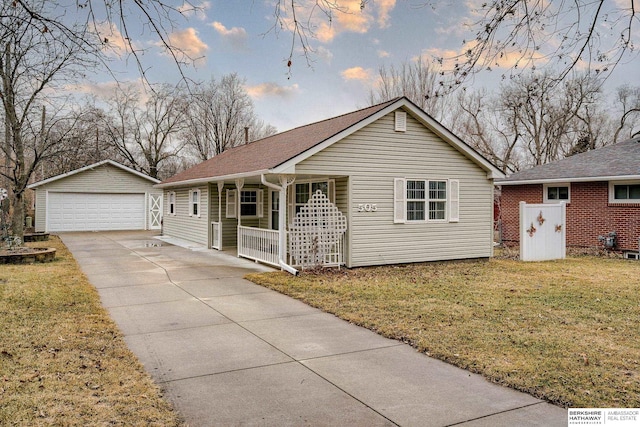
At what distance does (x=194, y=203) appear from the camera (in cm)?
1912

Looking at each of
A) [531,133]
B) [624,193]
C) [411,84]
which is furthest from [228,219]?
[531,133]

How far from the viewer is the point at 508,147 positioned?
112 feet

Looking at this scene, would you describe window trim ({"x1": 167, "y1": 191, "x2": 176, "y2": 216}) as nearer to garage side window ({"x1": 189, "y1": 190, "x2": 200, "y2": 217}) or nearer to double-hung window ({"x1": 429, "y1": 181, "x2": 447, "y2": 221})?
garage side window ({"x1": 189, "y1": 190, "x2": 200, "y2": 217})

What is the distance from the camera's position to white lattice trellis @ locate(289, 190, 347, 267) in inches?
467

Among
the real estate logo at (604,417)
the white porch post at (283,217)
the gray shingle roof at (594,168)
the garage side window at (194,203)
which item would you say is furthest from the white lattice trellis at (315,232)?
the gray shingle roof at (594,168)

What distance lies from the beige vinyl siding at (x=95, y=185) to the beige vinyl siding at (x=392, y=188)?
18550 millimetres

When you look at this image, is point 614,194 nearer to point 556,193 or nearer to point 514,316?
point 556,193

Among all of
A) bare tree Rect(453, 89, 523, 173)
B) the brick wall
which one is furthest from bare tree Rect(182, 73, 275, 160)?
the brick wall

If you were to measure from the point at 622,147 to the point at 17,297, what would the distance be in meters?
21.0

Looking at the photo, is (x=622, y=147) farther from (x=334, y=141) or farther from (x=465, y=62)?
(x=465, y=62)

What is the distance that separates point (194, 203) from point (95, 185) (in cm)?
1068

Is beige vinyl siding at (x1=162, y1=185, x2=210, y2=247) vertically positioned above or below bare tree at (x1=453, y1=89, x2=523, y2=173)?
below

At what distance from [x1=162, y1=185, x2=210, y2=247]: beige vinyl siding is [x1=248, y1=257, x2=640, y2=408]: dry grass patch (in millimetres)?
7370

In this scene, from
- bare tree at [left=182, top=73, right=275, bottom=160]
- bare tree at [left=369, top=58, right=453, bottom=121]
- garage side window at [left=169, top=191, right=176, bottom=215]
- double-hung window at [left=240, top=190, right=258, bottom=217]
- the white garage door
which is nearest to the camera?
double-hung window at [left=240, top=190, right=258, bottom=217]
